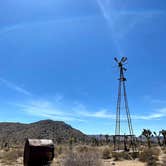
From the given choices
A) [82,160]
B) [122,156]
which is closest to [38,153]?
[82,160]

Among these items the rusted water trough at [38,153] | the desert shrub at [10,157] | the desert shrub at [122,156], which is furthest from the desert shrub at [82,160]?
the desert shrub at [10,157]

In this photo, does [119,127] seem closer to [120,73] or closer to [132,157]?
[132,157]

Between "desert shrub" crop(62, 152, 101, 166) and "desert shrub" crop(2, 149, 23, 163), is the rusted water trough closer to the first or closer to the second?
"desert shrub" crop(62, 152, 101, 166)

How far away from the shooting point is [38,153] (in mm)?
15633

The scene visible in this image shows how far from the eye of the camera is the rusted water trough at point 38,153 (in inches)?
613

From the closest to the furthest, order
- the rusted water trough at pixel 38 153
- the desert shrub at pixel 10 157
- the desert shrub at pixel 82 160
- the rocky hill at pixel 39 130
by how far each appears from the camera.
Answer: the desert shrub at pixel 82 160 → the rusted water trough at pixel 38 153 → the desert shrub at pixel 10 157 → the rocky hill at pixel 39 130

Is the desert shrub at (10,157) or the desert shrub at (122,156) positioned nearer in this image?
the desert shrub at (122,156)

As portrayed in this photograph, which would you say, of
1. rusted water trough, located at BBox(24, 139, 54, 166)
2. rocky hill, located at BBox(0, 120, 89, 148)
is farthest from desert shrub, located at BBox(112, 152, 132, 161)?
rocky hill, located at BBox(0, 120, 89, 148)

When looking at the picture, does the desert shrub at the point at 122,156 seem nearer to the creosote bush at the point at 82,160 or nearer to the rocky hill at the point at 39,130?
the creosote bush at the point at 82,160

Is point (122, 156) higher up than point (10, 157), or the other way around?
point (122, 156)

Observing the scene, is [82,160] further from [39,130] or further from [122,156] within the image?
[39,130]

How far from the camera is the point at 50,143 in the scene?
16531 mm

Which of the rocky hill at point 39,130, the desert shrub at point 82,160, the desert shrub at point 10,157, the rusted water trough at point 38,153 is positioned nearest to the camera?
the desert shrub at point 82,160

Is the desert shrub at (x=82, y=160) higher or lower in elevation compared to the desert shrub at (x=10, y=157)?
higher
